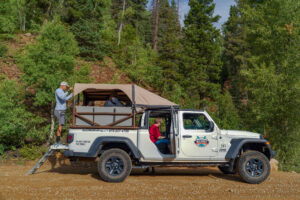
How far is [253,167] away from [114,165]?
391 cm

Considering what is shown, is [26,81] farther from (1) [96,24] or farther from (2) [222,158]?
(1) [96,24]

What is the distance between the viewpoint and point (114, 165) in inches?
270

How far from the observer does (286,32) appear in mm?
13633

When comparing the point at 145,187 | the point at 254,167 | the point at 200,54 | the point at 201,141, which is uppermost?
the point at 200,54

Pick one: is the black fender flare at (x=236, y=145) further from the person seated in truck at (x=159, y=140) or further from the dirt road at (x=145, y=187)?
the person seated in truck at (x=159, y=140)

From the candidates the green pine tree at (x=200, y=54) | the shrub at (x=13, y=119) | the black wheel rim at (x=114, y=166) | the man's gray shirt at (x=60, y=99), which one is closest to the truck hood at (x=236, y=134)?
the black wheel rim at (x=114, y=166)

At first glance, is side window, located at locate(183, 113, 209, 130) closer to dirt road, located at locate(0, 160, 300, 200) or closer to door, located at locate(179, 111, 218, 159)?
door, located at locate(179, 111, 218, 159)

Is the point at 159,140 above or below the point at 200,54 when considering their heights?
below

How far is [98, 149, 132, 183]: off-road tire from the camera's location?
22.1 ft

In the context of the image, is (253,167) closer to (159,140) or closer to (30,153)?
(159,140)

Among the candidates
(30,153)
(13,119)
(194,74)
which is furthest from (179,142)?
(194,74)

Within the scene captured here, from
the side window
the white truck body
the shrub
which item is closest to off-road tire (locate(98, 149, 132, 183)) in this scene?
the white truck body

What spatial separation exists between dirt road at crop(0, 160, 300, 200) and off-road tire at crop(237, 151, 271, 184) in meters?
0.23

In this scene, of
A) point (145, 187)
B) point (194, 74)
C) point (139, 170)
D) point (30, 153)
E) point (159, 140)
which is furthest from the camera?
point (194, 74)
